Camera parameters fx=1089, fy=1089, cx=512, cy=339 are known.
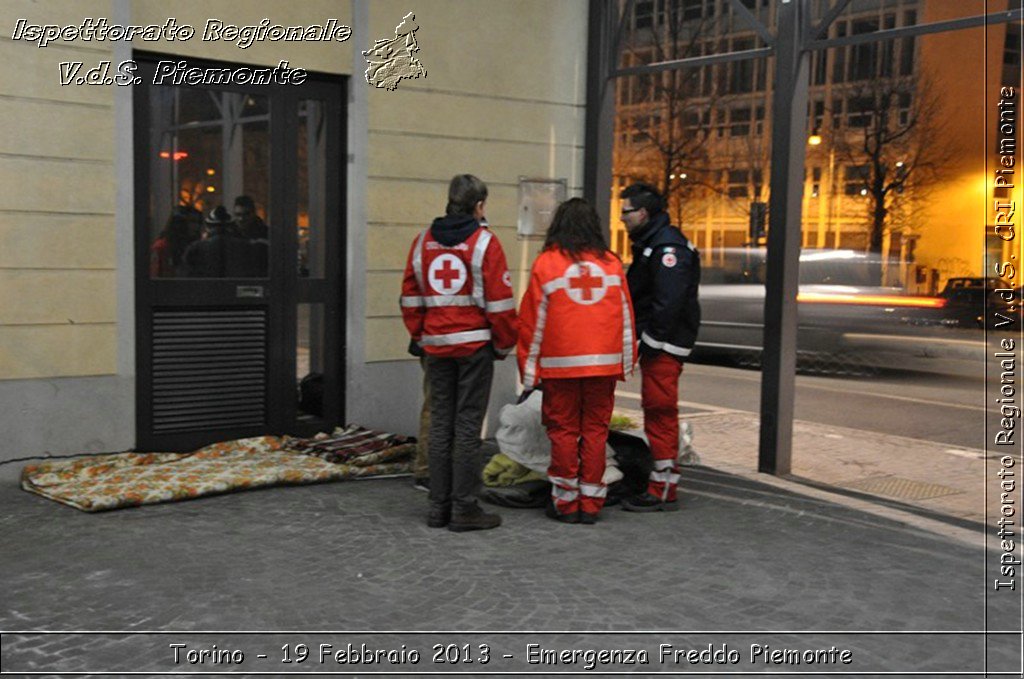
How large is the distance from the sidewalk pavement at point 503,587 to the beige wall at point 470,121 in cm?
203

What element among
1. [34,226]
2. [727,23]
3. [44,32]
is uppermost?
[727,23]

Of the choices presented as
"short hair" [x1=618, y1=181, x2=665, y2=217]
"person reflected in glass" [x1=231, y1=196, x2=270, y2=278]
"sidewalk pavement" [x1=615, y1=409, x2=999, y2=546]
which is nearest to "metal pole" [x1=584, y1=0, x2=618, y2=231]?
"sidewalk pavement" [x1=615, y1=409, x2=999, y2=546]

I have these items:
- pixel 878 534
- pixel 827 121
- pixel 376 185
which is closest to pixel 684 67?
pixel 376 185

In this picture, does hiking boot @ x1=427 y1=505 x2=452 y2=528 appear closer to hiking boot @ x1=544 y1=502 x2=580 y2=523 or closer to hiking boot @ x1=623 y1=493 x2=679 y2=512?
hiking boot @ x1=544 y1=502 x2=580 y2=523

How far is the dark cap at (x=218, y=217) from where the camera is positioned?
7.38 metres

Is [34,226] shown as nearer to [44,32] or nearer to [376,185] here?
[44,32]

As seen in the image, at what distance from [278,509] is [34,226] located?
91.2 inches

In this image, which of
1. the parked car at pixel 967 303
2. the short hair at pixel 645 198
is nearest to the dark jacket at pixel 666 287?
the short hair at pixel 645 198

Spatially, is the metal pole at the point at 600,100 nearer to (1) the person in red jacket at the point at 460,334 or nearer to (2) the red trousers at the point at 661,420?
(2) the red trousers at the point at 661,420

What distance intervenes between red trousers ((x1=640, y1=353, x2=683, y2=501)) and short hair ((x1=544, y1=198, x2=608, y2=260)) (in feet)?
2.63

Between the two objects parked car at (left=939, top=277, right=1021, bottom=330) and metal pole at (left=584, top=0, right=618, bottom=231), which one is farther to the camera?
parked car at (left=939, top=277, right=1021, bottom=330)

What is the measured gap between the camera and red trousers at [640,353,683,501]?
630 cm

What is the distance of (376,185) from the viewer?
7.83 metres

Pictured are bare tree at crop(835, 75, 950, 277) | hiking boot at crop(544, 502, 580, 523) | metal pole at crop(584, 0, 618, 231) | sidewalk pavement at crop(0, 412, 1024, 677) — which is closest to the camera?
sidewalk pavement at crop(0, 412, 1024, 677)
